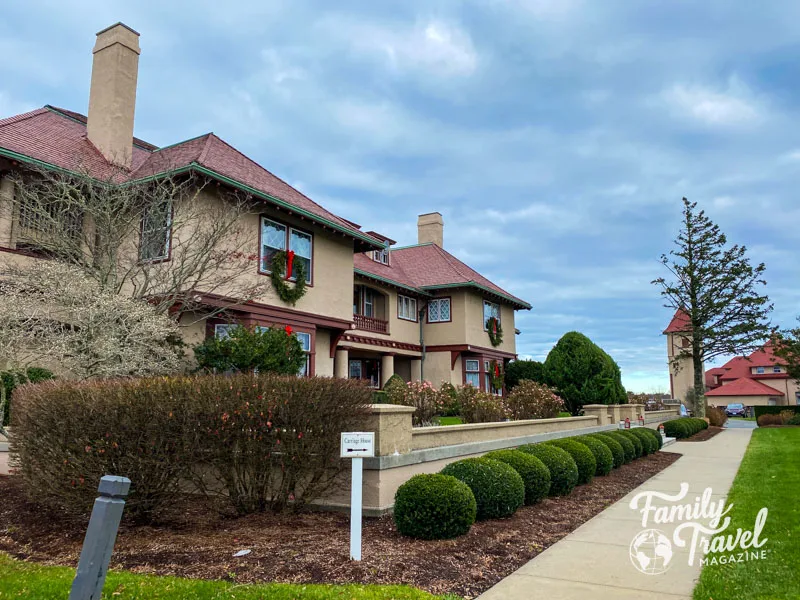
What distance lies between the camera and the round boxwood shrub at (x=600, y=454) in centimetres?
1315

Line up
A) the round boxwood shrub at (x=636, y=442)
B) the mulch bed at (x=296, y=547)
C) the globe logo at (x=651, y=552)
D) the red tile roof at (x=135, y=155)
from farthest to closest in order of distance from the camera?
the round boxwood shrub at (x=636, y=442) → the red tile roof at (x=135, y=155) → the globe logo at (x=651, y=552) → the mulch bed at (x=296, y=547)

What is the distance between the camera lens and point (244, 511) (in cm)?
797

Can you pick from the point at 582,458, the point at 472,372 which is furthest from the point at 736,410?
the point at 582,458

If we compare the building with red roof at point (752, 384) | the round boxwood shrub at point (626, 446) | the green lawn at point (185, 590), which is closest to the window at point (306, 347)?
Result: the round boxwood shrub at point (626, 446)

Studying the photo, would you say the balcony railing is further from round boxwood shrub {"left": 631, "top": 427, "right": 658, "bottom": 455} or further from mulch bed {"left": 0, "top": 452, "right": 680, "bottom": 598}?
mulch bed {"left": 0, "top": 452, "right": 680, "bottom": 598}

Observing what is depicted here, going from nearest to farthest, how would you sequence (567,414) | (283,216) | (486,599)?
(486,599)
(283,216)
(567,414)

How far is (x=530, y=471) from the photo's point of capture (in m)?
9.54

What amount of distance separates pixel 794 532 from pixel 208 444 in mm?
7303

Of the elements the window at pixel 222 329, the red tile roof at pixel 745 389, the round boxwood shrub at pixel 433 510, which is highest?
the window at pixel 222 329

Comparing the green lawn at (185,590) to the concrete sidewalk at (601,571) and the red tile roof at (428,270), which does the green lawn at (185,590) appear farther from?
the red tile roof at (428,270)

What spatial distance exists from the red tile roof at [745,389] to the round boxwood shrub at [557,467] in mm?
65449

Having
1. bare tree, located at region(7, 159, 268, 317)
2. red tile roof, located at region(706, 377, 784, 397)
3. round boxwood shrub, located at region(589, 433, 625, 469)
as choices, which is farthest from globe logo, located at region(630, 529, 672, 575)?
red tile roof, located at region(706, 377, 784, 397)

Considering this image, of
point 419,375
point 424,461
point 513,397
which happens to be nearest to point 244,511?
point 424,461

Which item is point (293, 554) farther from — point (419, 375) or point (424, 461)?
point (419, 375)
